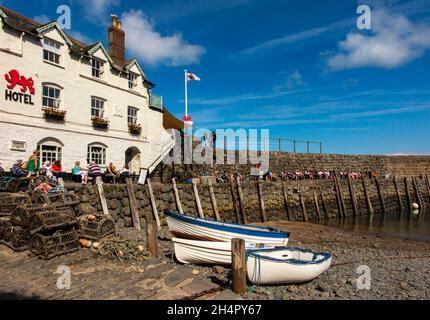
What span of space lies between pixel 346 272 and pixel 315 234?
26.8ft

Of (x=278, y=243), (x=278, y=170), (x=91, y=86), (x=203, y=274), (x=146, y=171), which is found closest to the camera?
(x=203, y=274)

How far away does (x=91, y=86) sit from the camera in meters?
19.3

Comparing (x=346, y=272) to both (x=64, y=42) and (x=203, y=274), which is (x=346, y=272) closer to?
(x=203, y=274)

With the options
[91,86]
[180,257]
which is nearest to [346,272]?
[180,257]

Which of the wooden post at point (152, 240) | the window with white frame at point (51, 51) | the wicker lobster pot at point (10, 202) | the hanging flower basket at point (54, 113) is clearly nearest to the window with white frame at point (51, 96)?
the hanging flower basket at point (54, 113)

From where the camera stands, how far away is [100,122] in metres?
19.5

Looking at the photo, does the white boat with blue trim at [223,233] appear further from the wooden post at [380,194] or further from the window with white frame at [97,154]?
the wooden post at [380,194]

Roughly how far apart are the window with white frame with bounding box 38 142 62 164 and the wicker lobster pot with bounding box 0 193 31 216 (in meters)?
7.42

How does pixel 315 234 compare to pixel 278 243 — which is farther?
pixel 315 234

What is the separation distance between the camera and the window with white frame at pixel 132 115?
22406mm

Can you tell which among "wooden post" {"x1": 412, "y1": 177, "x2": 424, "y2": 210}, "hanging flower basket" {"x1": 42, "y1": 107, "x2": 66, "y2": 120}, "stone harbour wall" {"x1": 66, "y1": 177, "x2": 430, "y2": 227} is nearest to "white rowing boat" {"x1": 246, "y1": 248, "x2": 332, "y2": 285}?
"stone harbour wall" {"x1": 66, "y1": 177, "x2": 430, "y2": 227}

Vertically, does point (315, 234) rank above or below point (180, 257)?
below

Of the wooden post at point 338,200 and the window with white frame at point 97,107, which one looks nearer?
the window with white frame at point 97,107

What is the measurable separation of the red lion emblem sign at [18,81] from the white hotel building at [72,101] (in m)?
0.05
